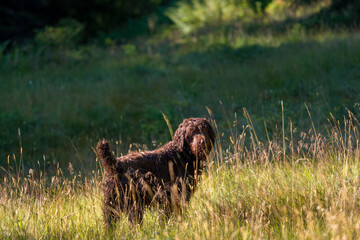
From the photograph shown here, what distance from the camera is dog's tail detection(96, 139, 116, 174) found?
3.52 m

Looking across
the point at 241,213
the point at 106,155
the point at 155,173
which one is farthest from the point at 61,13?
the point at 241,213

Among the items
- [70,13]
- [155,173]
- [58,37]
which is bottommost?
[155,173]

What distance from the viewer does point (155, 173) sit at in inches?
155

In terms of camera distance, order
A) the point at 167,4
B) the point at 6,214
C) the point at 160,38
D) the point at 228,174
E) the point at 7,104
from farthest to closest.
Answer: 1. the point at 167,4
2. the point at 160,38
3. the point at 7,104
4. the point at 228,174
5. the point at 6,214

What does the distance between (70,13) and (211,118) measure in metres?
12.4

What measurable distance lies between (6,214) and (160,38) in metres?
11.8

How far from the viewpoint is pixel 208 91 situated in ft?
29.4

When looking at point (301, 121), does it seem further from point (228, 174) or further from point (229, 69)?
point (229, 69)

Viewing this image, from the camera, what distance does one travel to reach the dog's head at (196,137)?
13.6 feet

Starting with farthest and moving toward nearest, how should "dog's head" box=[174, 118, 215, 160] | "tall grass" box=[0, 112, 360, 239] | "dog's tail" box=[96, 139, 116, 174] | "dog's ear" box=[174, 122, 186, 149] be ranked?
"dog's ear" box=[174, 122, 186, 149]
"dog's head" box=[174, 118, 215, 160]
"dog's tail" box=[96, 139, 116, 174]
"tall grass" box=[0, 112, 360, 239]

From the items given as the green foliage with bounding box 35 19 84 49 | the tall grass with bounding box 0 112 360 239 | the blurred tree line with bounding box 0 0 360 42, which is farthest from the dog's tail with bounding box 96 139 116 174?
the blurred tree line with bounding box 0 0 360 42

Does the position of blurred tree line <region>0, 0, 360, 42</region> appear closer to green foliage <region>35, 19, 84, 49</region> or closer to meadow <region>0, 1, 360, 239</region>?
green foliage <region>35, 19, 84, 49</region>

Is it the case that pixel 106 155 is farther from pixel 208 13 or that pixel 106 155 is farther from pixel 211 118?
pixel 208 13

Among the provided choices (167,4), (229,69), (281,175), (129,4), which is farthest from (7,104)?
(167,4)
